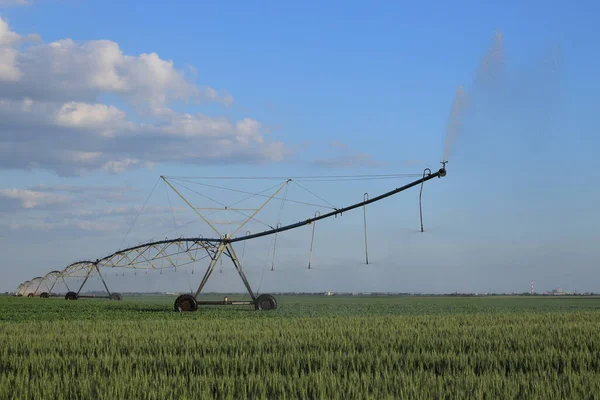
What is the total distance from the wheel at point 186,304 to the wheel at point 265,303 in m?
3.33

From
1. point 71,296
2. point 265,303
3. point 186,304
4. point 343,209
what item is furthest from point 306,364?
point 71,296

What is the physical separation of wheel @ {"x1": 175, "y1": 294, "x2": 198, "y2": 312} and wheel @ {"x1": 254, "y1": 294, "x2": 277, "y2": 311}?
10.9ft

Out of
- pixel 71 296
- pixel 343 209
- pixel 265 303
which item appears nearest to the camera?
pixel 343 209

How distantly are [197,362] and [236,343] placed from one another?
3.06 m

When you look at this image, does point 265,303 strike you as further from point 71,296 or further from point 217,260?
point 71,296

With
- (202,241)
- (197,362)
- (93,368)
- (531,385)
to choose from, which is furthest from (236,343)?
(202,241)

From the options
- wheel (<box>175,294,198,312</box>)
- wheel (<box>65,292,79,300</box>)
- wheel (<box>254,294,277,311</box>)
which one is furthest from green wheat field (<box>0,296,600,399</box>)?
wheel (<box>65,292,79,300</box>)

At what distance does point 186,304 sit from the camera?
121ft

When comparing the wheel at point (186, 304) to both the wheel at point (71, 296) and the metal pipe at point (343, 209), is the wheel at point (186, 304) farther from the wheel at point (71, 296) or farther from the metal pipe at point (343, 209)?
the wheel at point (71, 296)

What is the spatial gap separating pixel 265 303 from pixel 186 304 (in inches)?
168

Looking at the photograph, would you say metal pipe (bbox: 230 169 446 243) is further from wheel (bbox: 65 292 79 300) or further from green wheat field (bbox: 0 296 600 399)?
wheel (bbox: 65 292 79 300)

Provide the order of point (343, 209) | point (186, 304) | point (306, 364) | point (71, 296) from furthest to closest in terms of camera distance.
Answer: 1. point (71, 296)
2. point (186, 304)
3. point (343, 209)
4. point (306, 364)

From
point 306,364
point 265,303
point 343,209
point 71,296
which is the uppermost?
point 343,209

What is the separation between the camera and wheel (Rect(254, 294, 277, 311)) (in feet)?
123
